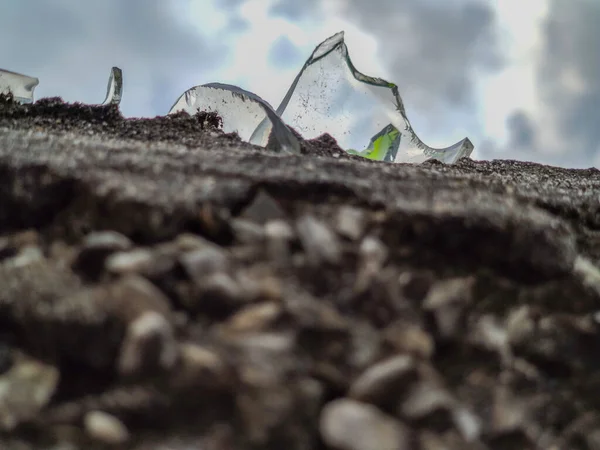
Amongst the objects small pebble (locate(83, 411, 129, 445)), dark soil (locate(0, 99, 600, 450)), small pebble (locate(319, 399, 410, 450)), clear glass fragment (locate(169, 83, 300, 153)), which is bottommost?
small pebble (locate(83, 411, 129, 445))

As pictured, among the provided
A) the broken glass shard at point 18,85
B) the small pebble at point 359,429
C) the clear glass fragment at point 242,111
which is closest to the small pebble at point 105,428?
the small pebble at point 359,429

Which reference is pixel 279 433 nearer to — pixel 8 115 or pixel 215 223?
pixel 215 223

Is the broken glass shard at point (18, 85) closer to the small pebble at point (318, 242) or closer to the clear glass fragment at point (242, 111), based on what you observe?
the clear glass fragment at point (242, 111)

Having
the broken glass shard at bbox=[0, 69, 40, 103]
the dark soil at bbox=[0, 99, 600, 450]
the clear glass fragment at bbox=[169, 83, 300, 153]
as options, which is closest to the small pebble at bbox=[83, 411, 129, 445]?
the dark soil at bbox=[0, 99, 600, 450]

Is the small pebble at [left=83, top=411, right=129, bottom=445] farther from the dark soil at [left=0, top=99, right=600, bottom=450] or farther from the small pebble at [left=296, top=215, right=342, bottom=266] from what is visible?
the small pebble at [left=296, top=215, right=342, bottom=266]

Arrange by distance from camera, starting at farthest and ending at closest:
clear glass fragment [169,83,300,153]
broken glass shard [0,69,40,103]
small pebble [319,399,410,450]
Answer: broken glass shard [0,69,40,103] → clear glass fragment [169,83,300,153] → small pebble [319,399,410,450]

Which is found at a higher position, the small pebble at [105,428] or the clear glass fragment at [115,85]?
the clear glass fragment at [115,85]
